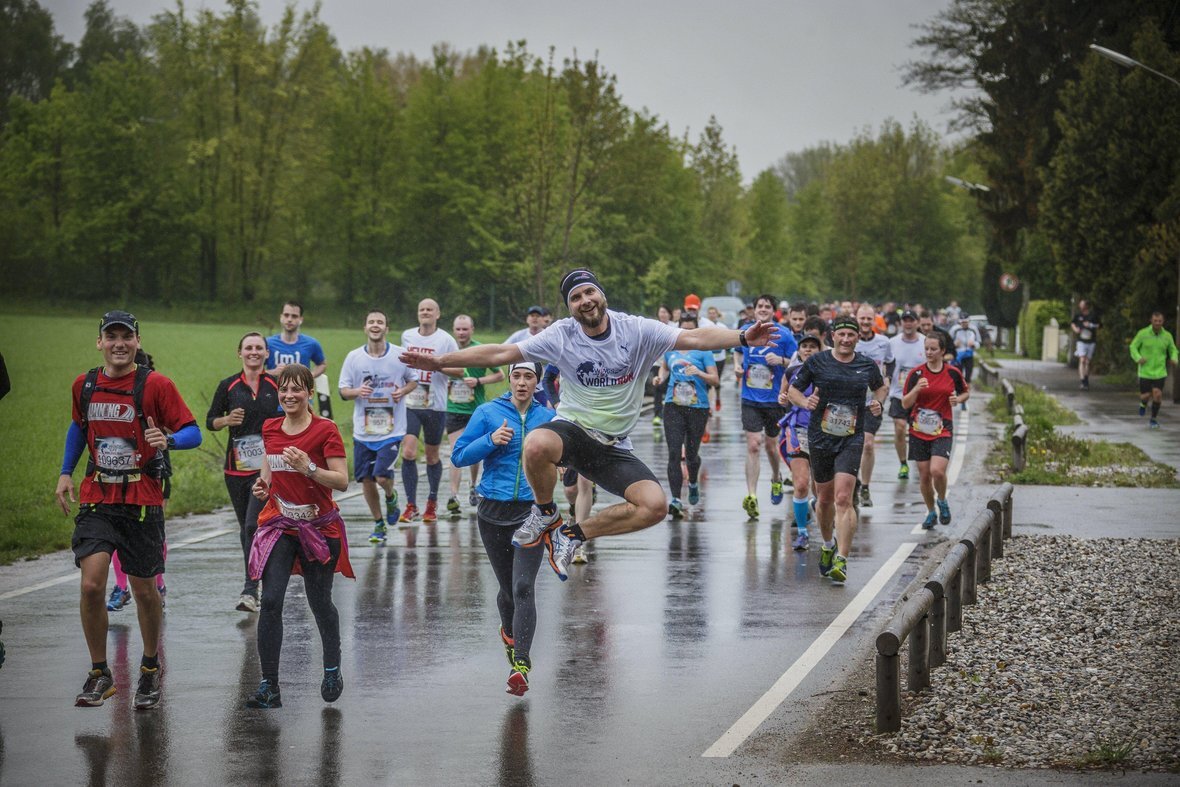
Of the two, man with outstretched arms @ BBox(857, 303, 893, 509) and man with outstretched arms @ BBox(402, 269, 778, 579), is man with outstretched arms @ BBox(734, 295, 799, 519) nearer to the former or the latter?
man with outstretched arms @ BBox(857, 303, 893, 509)

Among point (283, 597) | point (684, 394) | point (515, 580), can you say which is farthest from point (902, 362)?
point (283, 597)

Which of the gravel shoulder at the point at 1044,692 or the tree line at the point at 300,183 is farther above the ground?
the tree line at the point at 300,183

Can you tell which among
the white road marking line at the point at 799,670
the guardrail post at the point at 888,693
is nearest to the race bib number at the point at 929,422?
the white road marking line at the point at 799,670

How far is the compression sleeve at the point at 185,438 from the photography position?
7984 mm

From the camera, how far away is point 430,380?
1533cm

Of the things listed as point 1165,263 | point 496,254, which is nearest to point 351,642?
point 1165,263

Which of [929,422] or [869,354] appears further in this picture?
[869,354]

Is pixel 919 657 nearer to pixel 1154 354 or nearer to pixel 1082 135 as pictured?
pixel 1154 354

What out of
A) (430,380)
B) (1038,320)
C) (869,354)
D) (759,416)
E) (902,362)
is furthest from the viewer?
(1038,320)

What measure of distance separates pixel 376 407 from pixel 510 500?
5.26m

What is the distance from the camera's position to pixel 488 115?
234 ft

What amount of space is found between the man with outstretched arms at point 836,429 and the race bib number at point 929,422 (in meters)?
2.33

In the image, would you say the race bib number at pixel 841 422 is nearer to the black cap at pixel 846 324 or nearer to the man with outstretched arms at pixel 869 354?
the black cap at pixel 846 324

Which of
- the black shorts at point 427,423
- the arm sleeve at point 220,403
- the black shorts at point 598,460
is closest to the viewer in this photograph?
the black shorts at point 598,460
